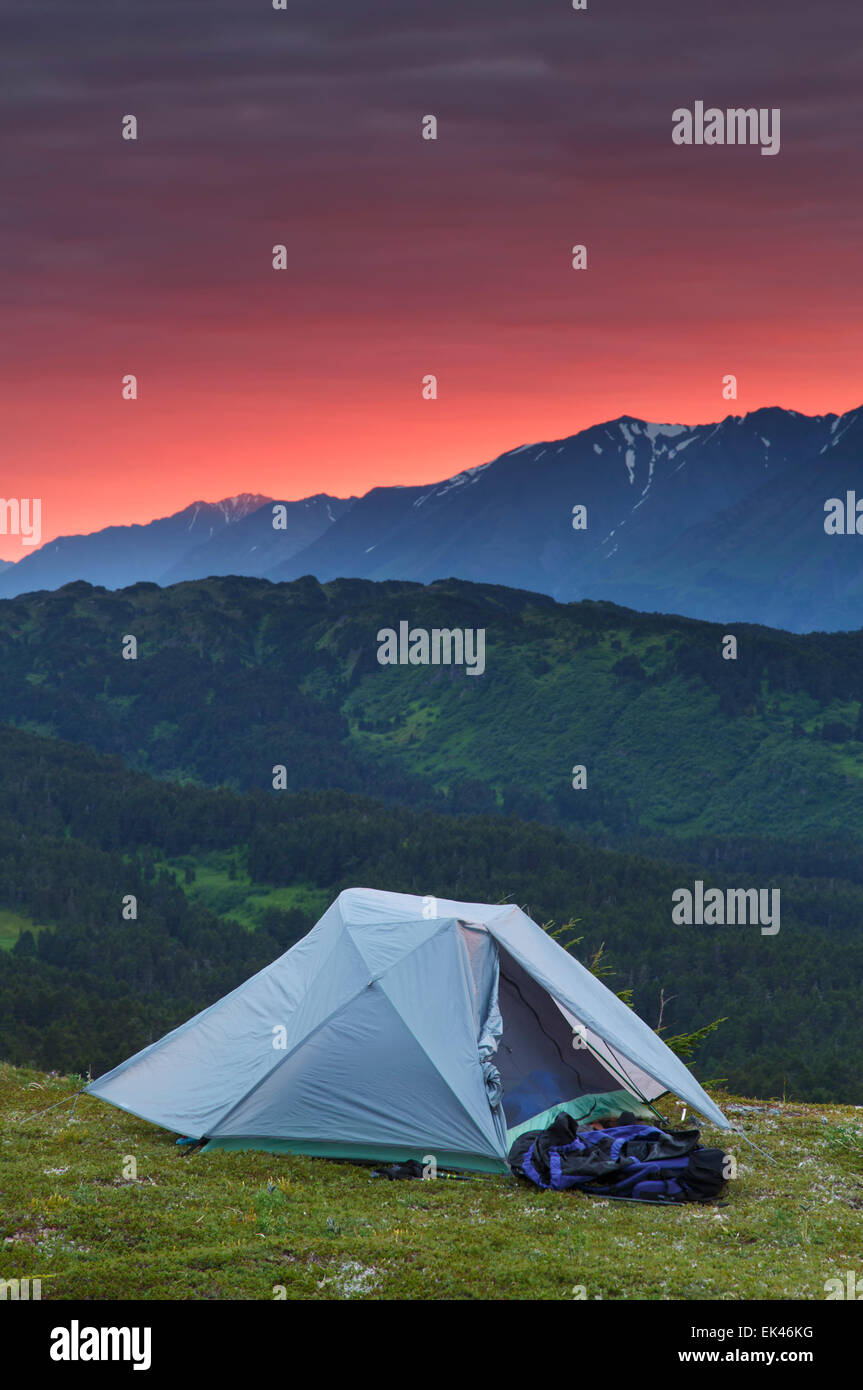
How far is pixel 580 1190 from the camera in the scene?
1580 cm

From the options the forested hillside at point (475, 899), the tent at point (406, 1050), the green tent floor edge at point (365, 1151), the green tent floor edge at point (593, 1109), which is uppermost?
the tent at point (406, 1050)

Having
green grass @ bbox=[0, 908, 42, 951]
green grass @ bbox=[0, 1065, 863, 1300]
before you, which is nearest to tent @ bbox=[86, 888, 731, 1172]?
green grass @ bbox=[0, 1065, 863, 1300]

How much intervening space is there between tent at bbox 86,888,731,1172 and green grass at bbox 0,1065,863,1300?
62 cm

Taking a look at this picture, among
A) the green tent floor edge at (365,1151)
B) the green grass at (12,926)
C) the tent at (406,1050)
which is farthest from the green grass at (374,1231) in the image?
the green grass at (12,926)

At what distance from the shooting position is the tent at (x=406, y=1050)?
56.8 feet

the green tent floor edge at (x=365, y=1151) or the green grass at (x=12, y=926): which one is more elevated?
the green tent floor edge at (x=365, y=1151)

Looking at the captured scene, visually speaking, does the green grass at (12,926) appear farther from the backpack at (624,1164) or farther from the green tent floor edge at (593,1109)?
the backpack at (624,1164)

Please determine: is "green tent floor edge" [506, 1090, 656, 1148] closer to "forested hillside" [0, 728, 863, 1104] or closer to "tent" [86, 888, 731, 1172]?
"tent" [86, 888, 731, 1172]

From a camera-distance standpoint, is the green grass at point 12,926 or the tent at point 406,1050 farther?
the green grass at point 12,926

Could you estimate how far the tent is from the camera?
17.3m

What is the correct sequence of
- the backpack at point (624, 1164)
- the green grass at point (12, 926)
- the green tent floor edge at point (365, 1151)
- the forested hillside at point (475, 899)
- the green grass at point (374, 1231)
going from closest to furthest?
the green grass at point (374, 1231), the backpack at point (624, 1164), the green tent floor edge at point (365, 1151), the forested hillside at point (475, 899), the green grass at point (12, 926)

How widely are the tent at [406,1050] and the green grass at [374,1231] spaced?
617mm

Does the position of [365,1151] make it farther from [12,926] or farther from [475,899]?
[12,926]

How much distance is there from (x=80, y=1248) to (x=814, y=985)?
469 ft
